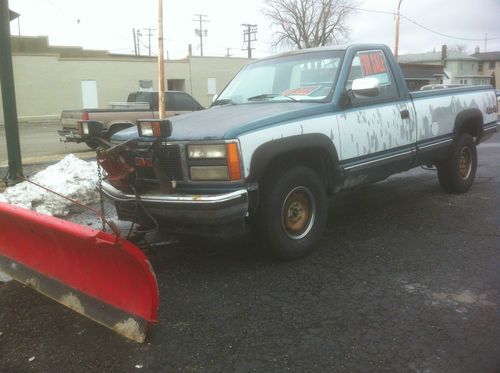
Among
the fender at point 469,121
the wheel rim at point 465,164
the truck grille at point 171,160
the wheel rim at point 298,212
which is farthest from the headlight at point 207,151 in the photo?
the wheel rim at point 465,164

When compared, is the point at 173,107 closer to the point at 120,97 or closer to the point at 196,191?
the point at 196,191

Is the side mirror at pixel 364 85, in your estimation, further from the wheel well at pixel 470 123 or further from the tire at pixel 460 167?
the tire at pixel 460 167

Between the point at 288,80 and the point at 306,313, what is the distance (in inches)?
107

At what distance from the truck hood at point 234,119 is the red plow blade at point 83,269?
1.14 m

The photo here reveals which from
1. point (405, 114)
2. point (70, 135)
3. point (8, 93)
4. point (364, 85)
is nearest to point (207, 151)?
point (364, 85)

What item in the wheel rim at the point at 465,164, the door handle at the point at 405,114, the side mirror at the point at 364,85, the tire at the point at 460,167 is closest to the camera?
the side mirror at the point at 364,85

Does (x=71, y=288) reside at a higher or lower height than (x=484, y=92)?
lower

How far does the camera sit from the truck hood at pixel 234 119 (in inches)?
150

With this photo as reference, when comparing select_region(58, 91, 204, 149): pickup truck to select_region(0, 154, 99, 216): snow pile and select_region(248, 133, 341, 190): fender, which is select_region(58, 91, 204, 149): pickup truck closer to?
select_region(0, 154, 99, 216): snow pile

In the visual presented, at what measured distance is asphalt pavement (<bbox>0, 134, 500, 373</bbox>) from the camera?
2.85m

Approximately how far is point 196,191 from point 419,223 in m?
2.90

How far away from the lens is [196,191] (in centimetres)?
384

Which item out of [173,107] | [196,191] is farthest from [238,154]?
[173,107]

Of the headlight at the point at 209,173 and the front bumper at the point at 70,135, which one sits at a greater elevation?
the headlight at the point at 209,173
